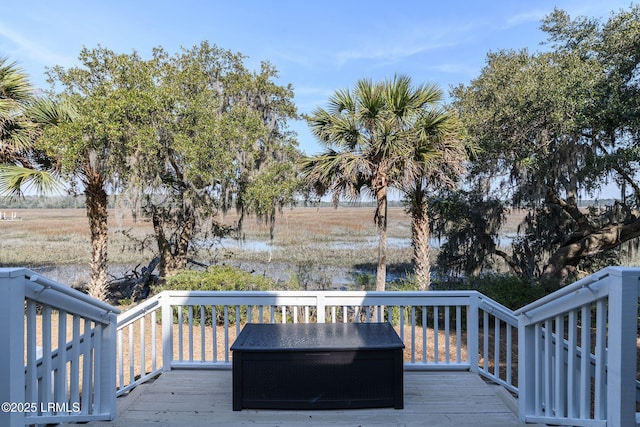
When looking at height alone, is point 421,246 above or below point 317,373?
above

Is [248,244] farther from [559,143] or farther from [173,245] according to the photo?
[559,143]

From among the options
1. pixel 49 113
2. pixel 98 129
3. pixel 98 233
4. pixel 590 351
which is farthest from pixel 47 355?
pixel 49 113

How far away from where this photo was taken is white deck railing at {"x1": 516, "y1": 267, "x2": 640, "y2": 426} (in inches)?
54.0

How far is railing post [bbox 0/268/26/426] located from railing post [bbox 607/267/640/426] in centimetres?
223

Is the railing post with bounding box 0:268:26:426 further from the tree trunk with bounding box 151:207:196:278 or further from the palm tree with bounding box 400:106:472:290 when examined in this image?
the tree trunk with bounding box 151:207:196:278

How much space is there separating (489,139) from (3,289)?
7.62 m

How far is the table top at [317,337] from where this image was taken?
2.30 meters

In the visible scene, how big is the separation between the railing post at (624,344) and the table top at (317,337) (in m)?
1.12

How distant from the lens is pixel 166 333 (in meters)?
3.09

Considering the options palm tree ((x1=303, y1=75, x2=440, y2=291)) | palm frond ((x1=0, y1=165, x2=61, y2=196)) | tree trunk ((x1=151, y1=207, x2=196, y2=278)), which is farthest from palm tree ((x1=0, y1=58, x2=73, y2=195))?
palm tree ((x1=303, y1=75, x2=440, y2=291))

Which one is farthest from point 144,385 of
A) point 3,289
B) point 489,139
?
point 489,139

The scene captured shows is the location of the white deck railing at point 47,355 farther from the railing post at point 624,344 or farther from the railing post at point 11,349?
the railing post at point 624,344

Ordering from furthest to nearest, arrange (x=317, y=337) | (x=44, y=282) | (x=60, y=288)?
(x=317, y=337) < (x=60, y=288) < (x=44, y=282)

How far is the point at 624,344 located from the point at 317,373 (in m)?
1.61
